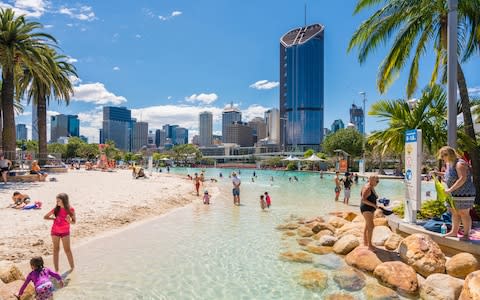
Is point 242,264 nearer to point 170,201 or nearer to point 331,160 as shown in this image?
point 170,201

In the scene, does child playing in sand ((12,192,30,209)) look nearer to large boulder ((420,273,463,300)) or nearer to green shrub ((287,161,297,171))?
large boulder ((420,273,463,300))

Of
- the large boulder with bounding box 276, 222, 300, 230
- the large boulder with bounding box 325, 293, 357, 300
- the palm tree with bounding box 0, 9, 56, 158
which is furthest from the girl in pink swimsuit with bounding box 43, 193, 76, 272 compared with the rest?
the palm tree with bounding box 0, 9, 56, 158

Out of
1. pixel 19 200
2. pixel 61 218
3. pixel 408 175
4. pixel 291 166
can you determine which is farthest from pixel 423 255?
pixel 291 166

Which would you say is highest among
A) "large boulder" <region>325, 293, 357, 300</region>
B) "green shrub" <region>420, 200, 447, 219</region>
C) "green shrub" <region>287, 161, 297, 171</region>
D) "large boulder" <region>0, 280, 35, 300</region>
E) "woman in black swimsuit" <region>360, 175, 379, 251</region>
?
"woman in black swimsuit" <region>360, 175, 379, 251</region>

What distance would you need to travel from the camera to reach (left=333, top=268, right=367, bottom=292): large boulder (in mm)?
6098

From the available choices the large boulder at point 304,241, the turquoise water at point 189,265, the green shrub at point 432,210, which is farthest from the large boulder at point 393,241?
the large boulder at point 304,241

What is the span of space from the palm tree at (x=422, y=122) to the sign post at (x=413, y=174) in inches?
68.9

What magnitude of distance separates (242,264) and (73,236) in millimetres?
5411

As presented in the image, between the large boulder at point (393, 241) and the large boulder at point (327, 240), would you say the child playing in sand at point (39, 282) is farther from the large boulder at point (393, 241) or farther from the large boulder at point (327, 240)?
the large boulder at point (393, 241)

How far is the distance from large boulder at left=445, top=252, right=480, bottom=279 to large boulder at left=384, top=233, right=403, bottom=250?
5.06ft

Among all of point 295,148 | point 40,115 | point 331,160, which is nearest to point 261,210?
point 40,115

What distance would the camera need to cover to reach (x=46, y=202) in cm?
1238

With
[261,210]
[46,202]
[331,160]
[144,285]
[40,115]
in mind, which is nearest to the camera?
[144,285]

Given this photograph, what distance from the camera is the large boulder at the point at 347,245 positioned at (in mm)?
8141
